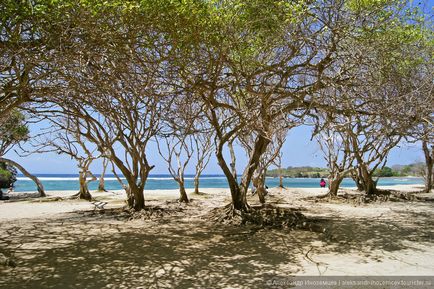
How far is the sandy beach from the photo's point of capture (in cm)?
545

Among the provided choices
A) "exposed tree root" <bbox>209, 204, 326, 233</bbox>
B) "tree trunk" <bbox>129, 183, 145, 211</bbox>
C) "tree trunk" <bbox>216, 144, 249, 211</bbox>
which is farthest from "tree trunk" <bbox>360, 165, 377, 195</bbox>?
"tree trunk" <bbox>129, 183, 145, 211</bbox>

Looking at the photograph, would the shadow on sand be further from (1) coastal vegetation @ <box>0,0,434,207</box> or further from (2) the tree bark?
(2) the tree bark

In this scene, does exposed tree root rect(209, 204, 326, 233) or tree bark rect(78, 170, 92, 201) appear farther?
tree bark rect(78, 170, 92, 201)

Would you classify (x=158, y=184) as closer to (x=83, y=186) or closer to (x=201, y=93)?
(x=83, y=186)

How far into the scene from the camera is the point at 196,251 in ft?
22.8

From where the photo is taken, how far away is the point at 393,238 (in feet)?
26.2

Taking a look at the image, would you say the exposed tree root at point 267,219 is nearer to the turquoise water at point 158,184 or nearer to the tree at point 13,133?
the tree at point 13,133

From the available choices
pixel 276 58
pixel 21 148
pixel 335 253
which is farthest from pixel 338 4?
pixel 21 148

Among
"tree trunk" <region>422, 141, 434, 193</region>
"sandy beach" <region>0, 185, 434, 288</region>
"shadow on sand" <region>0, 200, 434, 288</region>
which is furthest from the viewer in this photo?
"tree trunk" <region>422, 141, 434, 193</region>

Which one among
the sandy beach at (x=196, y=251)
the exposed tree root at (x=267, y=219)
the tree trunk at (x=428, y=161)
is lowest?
the sandy beach at (x=196, y=251)

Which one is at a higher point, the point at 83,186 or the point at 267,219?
the point at 83,186

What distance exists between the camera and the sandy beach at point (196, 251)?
5445 millimetres

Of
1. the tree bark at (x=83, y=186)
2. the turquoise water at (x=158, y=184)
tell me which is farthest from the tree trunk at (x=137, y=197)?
the turquoise water at (x=158, y=184)

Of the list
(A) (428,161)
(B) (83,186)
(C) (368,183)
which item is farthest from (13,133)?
(A) (428,161)
